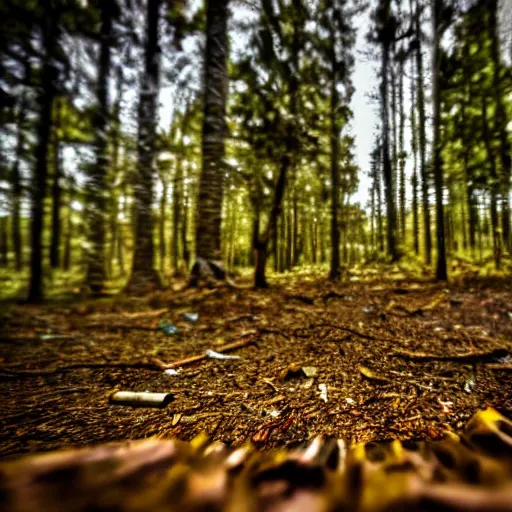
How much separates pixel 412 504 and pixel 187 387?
130 cm

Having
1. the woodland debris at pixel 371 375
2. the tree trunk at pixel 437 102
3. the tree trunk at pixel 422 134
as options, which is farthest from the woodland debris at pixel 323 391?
the tree trunk at pixel 437 102

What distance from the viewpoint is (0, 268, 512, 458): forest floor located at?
3.02 feet

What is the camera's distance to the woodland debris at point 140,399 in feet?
3.50

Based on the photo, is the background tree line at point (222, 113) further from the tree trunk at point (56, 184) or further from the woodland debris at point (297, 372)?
the woodland debris at point (297, 372)

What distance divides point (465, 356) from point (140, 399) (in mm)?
1755

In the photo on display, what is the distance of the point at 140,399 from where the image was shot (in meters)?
1.09

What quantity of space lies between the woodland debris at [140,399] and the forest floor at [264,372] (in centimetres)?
2

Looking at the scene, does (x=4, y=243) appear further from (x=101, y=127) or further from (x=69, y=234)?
(x=101, y=127)

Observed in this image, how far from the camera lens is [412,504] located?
0.16 metres

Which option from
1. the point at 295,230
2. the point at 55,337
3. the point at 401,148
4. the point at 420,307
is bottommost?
the point at 55,337

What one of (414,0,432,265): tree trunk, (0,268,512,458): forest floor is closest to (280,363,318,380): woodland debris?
(0,268,512,458): forest floor

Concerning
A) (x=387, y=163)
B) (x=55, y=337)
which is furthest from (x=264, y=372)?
(x=55, y=337)

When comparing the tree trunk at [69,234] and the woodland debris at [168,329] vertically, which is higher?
the tree trunk at [69,234]

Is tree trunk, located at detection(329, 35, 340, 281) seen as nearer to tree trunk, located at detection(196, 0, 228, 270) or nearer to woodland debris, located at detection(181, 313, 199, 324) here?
tree trunk, located at detection(196, 0, 228, 270)
